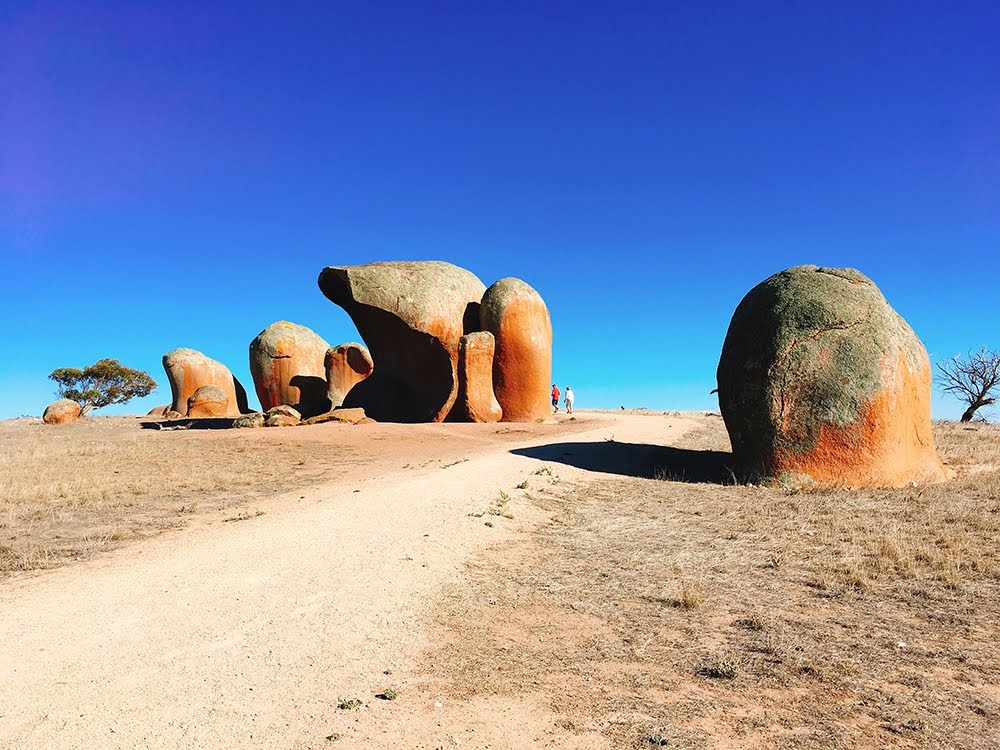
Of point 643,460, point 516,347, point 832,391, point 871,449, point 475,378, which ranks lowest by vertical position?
point 643,460

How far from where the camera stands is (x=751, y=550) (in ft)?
18.7

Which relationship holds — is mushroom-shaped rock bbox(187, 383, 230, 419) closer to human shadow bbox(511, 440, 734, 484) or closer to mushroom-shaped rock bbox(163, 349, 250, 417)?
mushroom-shaped rock bbox(163, 349, 250, 417)

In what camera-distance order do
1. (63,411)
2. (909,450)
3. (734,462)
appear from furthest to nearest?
(63,411) → (734,462) → (909,450)

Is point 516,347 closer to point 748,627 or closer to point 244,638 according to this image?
point 748,627

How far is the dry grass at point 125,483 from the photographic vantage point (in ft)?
21.6

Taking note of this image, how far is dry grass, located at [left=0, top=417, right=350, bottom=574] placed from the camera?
21.6 feet

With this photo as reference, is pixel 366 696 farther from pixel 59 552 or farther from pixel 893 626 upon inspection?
pixel 59 552

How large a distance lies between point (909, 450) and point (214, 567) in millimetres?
8714

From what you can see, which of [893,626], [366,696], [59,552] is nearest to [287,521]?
[59,552]

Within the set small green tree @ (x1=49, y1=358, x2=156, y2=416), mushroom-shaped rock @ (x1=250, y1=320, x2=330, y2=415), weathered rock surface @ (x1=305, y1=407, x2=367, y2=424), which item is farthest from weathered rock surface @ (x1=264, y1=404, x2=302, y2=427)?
small green tree @ (x1=49, y1=358, x2=156, y2=416)

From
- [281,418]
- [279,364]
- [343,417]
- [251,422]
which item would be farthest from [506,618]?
[279,364]

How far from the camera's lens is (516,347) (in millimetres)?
19047

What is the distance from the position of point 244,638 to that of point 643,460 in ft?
28.4

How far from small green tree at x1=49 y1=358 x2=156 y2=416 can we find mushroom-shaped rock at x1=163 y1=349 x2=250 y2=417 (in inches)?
548
